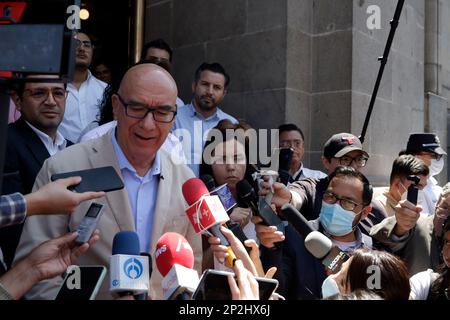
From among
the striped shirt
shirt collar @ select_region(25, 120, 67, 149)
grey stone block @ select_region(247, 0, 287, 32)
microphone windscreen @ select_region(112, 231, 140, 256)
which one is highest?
grey stone block @ select_region(247, 0, 287, 32)

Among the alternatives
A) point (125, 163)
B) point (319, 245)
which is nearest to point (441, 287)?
point (319, 245)

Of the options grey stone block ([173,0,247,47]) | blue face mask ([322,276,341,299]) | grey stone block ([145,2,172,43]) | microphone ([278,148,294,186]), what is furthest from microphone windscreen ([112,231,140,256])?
grey stone block ([145,2,172,43])

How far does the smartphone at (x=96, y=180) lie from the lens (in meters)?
1.70

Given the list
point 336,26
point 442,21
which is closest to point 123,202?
point 336,26

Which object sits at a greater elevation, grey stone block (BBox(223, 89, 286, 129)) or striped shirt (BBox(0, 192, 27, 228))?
grey stone block (BBox(223, 89, 286, 129))

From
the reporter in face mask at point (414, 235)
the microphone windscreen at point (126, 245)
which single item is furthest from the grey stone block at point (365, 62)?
the microphone windscreen at point (126, 245)

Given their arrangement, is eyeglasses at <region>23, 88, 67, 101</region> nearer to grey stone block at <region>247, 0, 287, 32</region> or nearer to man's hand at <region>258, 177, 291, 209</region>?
man's hand at <region>258, 177, 291, 209</region>

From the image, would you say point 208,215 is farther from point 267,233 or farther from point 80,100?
point 80,100

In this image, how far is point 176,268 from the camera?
1.56 metres

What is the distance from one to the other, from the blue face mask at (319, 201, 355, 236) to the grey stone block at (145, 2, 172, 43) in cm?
355

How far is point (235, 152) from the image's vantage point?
3.22 m

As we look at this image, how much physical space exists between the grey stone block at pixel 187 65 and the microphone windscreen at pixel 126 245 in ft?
13.2

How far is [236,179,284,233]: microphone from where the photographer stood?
84.1 inches
